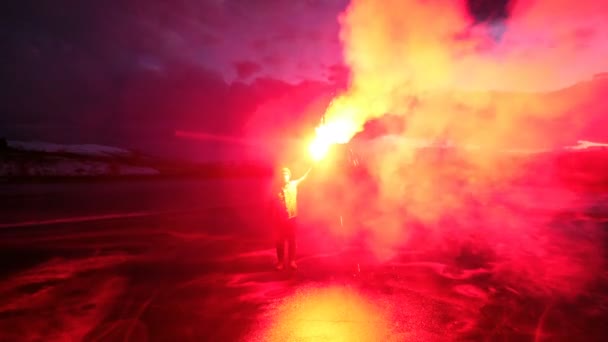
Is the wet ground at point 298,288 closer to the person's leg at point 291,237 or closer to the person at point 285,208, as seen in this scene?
the person's leg at point 291,237

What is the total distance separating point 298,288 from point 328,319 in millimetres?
1270

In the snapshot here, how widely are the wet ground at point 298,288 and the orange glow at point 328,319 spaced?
27 millimetres

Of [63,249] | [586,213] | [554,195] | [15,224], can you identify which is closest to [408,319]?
[63,249]

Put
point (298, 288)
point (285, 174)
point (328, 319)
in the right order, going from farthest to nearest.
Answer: point (285, 174) < point (298, 288) < point (328, 319)

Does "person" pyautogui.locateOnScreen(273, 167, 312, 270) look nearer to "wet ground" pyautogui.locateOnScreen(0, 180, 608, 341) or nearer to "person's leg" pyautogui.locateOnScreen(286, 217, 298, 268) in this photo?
"person's leg" pyautogui.locateOnScreen(286, 217, 298, 268)

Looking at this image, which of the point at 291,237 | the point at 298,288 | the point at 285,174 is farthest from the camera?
the point at 291,237

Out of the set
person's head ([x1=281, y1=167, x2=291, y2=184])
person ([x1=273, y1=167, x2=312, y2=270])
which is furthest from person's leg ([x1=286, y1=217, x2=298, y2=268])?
person's head ([x1=281, y1=167, x2=291, y2=184])

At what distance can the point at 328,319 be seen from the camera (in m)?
4.57

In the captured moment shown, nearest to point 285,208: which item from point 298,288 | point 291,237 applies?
point 291,237

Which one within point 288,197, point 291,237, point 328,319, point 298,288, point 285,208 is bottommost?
point 328,319

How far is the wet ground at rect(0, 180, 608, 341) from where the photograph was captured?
4.30 metres

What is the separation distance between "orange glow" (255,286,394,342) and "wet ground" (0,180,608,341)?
3 centimetres

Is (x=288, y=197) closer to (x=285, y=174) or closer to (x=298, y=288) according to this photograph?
(x=285, y=174)

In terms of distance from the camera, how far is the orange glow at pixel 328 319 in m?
4.11
